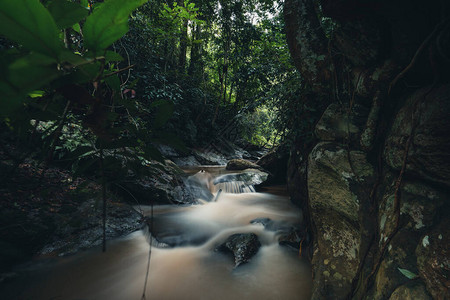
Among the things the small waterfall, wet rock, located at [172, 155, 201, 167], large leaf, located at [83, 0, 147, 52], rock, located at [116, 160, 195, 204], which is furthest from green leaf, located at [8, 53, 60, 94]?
wet rock, located at [172, 155, 201, 167]

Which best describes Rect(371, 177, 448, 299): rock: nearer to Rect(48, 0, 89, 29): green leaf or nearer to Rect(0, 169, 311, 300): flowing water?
Rect(0, 169, 311, 300): flowing water

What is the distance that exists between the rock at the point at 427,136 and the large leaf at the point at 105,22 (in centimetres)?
169

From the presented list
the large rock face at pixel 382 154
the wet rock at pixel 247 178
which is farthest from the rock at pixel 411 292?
the wet rock at pixel 247 178

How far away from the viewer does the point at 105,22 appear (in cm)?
41

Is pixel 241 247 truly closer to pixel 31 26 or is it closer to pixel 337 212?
pixel 337 212

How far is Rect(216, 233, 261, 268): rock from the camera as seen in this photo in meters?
2.47

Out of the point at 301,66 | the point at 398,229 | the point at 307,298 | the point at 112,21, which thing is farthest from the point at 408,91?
the point at 112,21

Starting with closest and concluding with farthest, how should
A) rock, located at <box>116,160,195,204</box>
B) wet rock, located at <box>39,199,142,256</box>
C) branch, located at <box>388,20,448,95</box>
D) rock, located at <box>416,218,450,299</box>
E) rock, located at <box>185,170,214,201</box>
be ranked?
rock, located at <box>416,218,450,299</box> < branch, located at <box>388,20,448,95</box> < wet rock, located at <box>39,199,142,256</box> < rock, located at <box>116,160,195,204</box> < rock, located at <box>185,170,214,201</box>

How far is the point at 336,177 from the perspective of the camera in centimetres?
198

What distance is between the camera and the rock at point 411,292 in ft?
3.48

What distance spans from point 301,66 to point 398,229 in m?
2.23

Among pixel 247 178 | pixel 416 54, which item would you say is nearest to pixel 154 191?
pixel 247 178

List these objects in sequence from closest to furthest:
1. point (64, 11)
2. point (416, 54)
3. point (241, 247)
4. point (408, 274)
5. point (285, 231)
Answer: point (64, 11) < point (408, 274) < point (416, 54) < point (241, 247) < point (285, 231)

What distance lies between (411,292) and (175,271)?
2.10 metres
